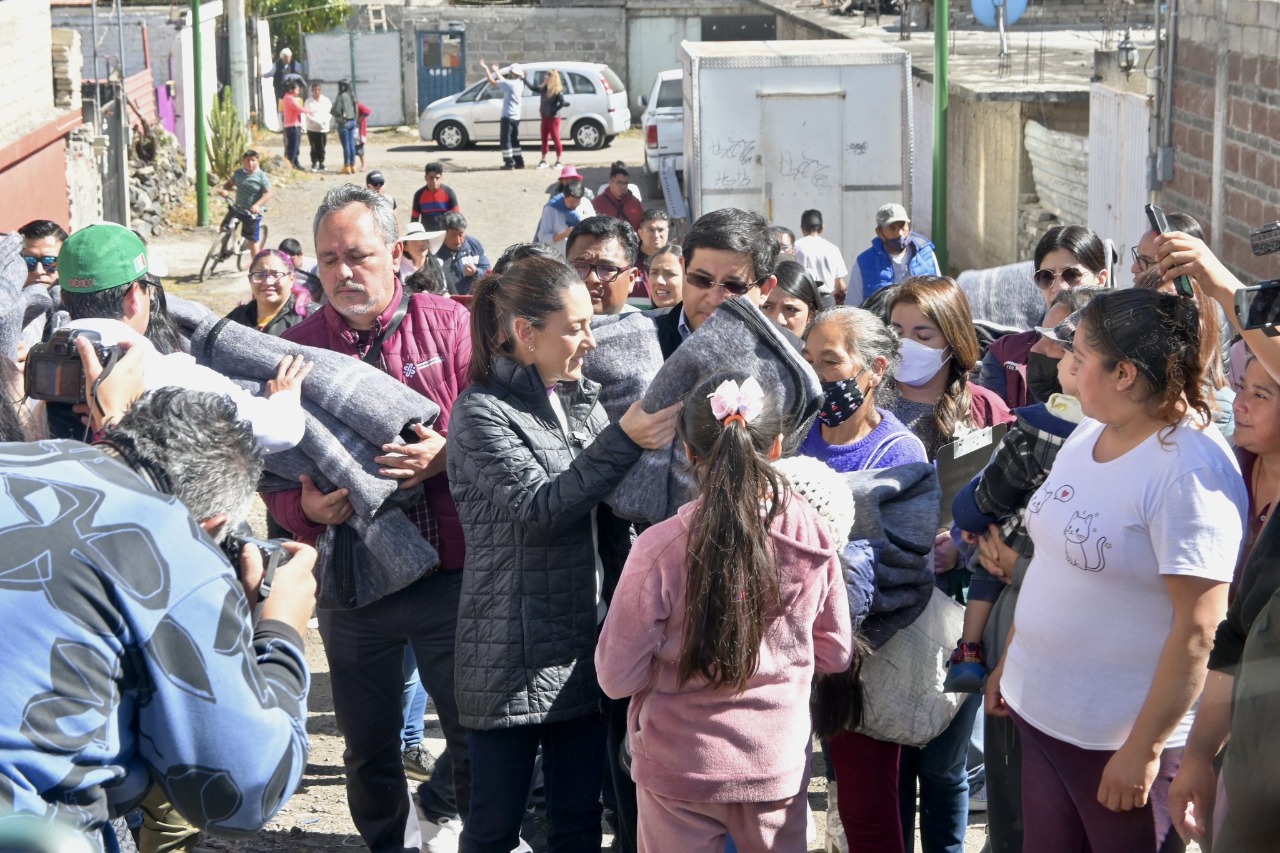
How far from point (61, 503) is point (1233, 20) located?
898 cm

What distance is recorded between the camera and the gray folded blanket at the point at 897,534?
361 centimetres

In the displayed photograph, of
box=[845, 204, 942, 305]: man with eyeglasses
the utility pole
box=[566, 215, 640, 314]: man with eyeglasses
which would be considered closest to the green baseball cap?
box=[566, 215, 640, 314]: man with eyeglasses

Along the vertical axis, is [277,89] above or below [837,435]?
above

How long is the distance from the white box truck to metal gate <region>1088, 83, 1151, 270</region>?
6.79ft

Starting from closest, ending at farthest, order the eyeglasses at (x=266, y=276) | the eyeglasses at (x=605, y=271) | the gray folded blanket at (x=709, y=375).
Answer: the gray folded blanket at (x=709, y=375) → the eyeglasses at (x=605, y=271) → the eyeglasses at (x=266, y=276)

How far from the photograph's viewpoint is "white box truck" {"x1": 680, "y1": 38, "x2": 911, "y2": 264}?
14.2 meters

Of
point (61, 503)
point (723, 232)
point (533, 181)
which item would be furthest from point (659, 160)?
point (61, 503)

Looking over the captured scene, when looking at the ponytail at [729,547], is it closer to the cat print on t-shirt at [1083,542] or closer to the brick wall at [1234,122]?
the cat print on t-shirt at [1083,542]

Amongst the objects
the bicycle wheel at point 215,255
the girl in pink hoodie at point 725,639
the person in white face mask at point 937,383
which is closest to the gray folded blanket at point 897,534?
the girl in pink hoodie at point 725,639

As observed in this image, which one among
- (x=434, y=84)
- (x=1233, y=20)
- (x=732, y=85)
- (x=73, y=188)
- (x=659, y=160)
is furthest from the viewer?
(x=434, y=84)

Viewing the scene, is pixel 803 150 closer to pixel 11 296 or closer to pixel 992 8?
pixel 992 8

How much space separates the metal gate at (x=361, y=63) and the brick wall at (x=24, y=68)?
18.9 metres

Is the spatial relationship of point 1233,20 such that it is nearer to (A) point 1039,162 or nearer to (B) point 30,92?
(A) point 1039,162

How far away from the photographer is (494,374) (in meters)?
3.75
